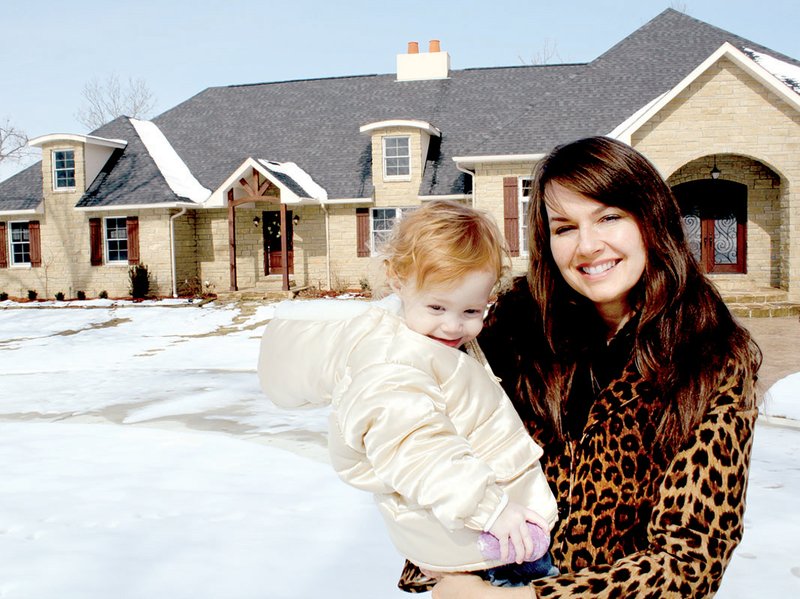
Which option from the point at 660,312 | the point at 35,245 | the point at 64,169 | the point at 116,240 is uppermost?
the point at 64,169

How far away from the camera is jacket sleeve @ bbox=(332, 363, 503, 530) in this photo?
1.53m

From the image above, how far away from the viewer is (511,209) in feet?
57.1

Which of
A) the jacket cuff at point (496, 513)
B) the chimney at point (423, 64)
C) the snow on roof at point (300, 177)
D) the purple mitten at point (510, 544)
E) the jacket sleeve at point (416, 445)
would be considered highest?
the chimney at point (423, 64)

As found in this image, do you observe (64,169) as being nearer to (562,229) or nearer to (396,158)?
(396,158)

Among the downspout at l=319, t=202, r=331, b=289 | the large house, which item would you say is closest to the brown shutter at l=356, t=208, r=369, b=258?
the large house

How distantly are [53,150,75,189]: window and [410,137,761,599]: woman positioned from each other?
22.4 meters

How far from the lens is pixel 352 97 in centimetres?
2361

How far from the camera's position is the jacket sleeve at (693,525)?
146cm

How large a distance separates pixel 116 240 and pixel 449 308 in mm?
21256

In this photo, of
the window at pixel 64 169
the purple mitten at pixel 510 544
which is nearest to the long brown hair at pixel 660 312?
the purple mitten at pixel 510 544

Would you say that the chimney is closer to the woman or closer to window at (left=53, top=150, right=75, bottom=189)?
window at (left=53, top=150, right=75, bottom=189)

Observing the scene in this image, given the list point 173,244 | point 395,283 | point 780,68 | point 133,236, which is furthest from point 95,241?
point 395,283

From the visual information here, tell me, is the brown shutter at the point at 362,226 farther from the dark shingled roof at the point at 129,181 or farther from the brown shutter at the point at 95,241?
the brown shutter at the point at 95,241

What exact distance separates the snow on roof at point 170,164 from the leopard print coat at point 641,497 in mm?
19975
